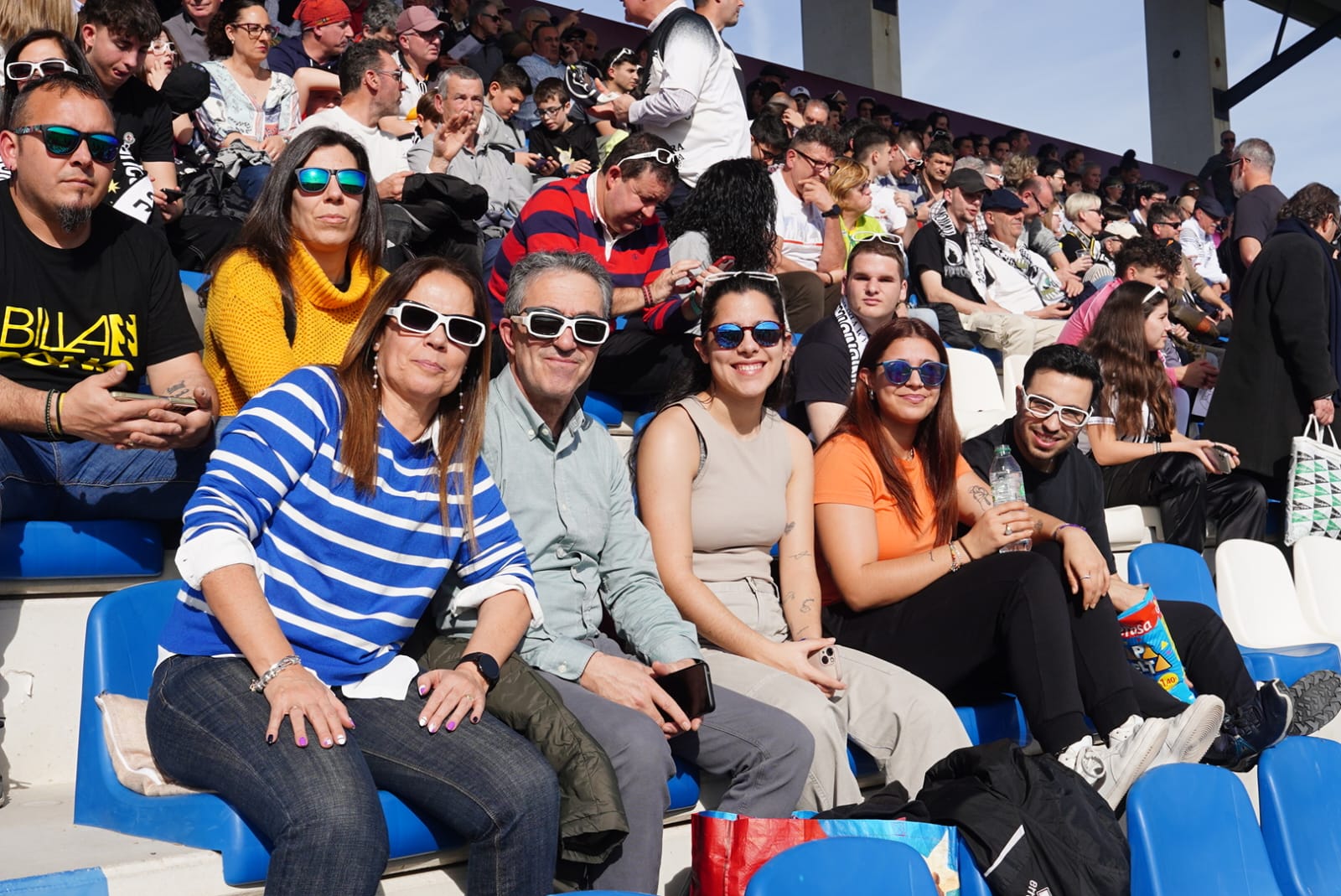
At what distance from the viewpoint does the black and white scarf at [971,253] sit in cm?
674

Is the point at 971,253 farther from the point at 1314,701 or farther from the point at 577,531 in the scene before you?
the point at 577,531

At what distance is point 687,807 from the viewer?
8.30 ft

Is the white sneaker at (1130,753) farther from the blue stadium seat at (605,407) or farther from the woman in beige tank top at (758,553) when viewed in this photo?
the blue stadium seat at (605,407)

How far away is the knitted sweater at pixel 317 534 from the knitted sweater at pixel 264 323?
68cm

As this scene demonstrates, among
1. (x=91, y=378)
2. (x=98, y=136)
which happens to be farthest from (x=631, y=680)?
(x=98, y=136)

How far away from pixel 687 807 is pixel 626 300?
196cm

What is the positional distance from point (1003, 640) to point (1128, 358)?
2.37 meters

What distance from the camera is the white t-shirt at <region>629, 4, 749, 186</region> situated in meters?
5.30

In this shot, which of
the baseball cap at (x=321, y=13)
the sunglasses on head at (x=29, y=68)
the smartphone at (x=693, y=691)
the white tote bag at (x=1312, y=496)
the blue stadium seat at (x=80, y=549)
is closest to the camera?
the smartphone at (x=693, y=691)

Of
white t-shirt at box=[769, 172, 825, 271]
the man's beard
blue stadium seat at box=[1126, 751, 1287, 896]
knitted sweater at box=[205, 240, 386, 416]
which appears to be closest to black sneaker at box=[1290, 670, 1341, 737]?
blue stadium seat at box=[1126, 751, 1287, 896]

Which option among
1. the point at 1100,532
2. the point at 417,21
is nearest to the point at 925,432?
the point at 1100,532

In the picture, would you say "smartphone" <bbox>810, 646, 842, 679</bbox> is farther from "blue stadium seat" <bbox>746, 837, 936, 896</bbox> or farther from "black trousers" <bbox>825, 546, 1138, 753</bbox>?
"blue stadium seat" <bbox>746, 837, 936, 896</bbox>

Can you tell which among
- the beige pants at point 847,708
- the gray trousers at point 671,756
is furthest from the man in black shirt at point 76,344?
the beige pants at point 847,708

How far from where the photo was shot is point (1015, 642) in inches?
114
